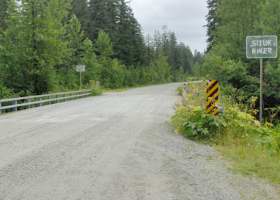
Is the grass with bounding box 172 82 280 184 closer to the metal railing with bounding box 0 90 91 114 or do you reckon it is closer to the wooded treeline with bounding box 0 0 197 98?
the metal railing with bounding box 0 90 91 114

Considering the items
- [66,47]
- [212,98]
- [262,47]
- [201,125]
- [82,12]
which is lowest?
[201,125]

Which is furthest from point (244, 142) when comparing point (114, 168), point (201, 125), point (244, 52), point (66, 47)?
point (66, 47)

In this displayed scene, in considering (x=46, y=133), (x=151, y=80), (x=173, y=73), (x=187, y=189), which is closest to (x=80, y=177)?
(x=187, y=189)

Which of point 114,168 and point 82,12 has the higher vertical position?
point 82,12

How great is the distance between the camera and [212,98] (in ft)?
28.6

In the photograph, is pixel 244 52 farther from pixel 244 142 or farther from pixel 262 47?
pixel 244 142

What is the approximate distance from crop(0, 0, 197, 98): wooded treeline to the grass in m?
14.6

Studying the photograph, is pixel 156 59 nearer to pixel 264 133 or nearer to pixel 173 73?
pixel 173 73

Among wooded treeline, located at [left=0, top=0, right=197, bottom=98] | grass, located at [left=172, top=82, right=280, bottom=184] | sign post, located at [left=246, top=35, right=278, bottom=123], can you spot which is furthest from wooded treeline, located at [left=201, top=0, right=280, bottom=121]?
wooded treeline, located at [left=0, top=0, right=197, bottom=98]

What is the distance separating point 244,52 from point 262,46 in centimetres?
1225

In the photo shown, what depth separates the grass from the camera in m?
5.36

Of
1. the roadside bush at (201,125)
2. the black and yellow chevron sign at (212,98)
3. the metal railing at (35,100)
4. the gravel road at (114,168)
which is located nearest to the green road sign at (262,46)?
the black and yellow chevron sign at (212,98)

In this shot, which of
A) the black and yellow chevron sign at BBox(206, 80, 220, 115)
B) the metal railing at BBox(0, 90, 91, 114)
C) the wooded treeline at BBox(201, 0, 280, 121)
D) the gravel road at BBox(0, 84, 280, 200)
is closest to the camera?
the gravel road at BBox(0, 84, 280, 200)

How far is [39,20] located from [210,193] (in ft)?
68.9
